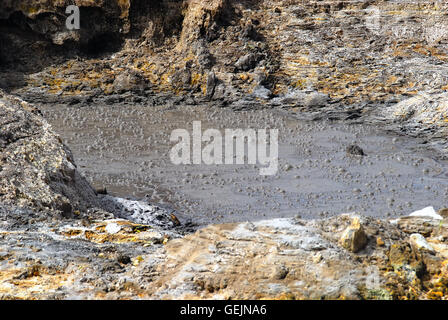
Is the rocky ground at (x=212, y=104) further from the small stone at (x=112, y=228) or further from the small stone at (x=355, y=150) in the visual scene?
the small stone at (x=355, y=150)

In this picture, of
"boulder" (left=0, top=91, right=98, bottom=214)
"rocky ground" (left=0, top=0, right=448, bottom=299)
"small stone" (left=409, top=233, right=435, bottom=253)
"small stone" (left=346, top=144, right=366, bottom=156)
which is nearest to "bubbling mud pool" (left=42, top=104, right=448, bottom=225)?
"small stone" (left=346, top=144, right=366, bottom=156)

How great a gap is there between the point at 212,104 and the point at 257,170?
267cm

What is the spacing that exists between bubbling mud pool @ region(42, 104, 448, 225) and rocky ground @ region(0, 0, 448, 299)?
527mm

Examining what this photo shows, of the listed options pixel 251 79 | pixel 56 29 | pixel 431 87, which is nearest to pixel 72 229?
pixel 251 79

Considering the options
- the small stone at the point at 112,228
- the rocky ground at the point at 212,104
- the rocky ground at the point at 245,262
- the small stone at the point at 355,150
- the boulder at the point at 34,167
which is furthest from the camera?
the small stone at the point at 355,150

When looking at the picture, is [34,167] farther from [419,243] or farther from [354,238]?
[419,243]

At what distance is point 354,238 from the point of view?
2.37 m

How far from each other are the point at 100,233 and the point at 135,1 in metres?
7.77

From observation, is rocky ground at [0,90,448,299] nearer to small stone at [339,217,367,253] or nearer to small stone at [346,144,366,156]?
small stone at [339,217,367,253]

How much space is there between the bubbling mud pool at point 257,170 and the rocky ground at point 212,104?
0.53 metres

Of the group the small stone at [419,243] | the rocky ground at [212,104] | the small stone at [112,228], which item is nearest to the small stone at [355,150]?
the rocky ground at [212,104]

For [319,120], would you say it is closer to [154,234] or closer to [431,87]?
[431,87]

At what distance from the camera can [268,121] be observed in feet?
26.3

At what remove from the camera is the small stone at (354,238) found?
2375 mm
